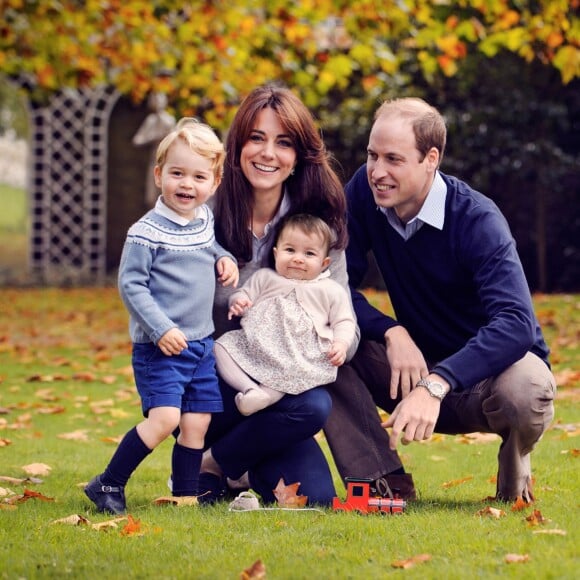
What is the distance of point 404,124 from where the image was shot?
4164 millimetres

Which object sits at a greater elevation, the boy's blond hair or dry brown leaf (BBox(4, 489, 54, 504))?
the boy's blond hair

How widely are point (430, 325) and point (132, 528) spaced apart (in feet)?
4.85

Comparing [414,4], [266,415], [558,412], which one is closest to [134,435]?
[266,415]

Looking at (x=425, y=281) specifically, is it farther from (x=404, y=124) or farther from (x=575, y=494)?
(x=575, y=494)

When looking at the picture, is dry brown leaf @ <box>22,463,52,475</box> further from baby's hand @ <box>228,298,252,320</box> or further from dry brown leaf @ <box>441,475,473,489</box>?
dry brown leaf @ <box>441,475,473,489</box>

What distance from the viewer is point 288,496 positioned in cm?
423

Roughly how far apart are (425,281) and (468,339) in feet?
0.99

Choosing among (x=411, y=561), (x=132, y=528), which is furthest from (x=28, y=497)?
(x=411, y=561)

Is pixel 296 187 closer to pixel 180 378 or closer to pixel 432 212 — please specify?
pixel 432 212

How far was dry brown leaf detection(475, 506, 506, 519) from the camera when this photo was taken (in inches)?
150

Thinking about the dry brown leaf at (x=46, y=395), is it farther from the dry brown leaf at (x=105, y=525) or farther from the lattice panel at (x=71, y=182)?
the lattice panel at (x=71, y=182)

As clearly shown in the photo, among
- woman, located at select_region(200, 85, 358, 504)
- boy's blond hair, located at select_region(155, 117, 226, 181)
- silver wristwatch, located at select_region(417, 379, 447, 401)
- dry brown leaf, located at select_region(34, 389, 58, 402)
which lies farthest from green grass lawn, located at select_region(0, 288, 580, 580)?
boy's blond hair, located at select_region(155, 117, 226, 181)

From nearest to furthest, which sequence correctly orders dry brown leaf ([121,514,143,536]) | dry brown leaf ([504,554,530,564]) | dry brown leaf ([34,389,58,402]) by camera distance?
dry brown leaf ([504,554,530,564]) → dry brown leaf ([121,514,143,536]) → dry brown leaf ([34,389,58,402])

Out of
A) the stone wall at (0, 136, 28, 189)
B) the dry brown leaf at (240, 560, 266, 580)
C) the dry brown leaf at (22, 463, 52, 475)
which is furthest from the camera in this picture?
the stone wall at (0, 136, 28, 189)
